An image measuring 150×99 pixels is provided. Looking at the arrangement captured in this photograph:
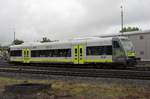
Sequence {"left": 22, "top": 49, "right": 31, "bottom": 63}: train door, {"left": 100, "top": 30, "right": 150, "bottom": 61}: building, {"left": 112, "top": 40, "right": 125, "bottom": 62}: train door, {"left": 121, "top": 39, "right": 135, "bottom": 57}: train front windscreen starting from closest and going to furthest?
1. {"left": 112, "top": 40, "right": 125, "bottom": 62}: train door
2. {"left": 121, "top": 39, "right": 135, "bottom": 57}: train front windscreen
3. {"left": 22, "top": 49, "right": 31, "bottom": 63}: train door
4. {"left": 100, "top": 30, "right": 150, "bottom": 61}: building

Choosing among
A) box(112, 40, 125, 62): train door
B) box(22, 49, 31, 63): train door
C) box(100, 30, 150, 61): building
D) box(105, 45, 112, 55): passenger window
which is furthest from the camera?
box(100, 30, 150, 61): building

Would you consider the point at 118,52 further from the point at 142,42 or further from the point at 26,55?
the point at 142,42

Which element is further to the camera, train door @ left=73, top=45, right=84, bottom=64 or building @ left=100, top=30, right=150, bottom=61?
building @ left=100, top=30, right=150, bottom=61

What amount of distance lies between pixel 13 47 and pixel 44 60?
26.5ft

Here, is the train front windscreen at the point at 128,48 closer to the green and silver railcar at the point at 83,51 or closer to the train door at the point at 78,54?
the green and silver railcar at the point at 83,51

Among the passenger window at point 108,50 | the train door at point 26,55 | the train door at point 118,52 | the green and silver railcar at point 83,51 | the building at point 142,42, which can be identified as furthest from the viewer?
the building at point 142,42

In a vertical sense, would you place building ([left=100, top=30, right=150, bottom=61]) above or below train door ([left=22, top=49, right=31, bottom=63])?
above

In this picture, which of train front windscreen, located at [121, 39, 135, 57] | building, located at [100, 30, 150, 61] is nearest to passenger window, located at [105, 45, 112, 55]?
train front windscreen, located at [121, 39, 135, 57]

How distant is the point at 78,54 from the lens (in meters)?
33.3

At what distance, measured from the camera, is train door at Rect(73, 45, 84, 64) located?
3287 cm

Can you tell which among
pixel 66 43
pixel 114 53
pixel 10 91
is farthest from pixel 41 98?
pixel 66 43

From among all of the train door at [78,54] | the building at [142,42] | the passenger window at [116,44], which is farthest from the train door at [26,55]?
the building at [142,42]

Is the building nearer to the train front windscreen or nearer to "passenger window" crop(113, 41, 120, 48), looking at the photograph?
the train front windscreen

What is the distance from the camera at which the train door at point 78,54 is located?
108 ft
